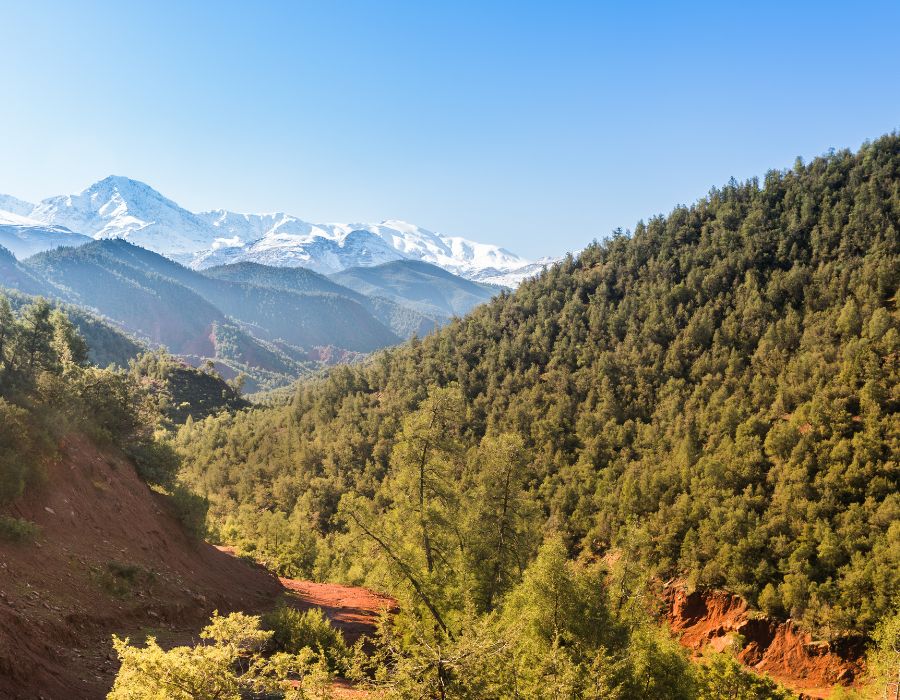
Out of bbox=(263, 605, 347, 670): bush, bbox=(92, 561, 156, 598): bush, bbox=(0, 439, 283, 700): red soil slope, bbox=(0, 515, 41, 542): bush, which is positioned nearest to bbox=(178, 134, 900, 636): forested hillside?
bbox=(263, 605, 347, 670): bush

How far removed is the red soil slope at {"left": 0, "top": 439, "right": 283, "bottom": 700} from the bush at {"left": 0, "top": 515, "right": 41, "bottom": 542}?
459 millimetres

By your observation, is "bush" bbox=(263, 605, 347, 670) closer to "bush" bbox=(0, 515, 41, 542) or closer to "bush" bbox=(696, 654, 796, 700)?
"bush" bbox=(0, 515, 41, 542)

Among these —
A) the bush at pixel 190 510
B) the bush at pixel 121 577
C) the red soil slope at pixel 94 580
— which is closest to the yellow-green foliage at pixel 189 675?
the red soil slope at pixel 94 580

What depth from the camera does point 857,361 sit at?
70688 mm

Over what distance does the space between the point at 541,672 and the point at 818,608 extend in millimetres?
50963

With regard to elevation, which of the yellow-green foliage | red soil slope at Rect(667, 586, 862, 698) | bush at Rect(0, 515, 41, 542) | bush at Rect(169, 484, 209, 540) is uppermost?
the yellow-green foliage

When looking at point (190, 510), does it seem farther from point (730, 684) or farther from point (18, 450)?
point (730, 684)

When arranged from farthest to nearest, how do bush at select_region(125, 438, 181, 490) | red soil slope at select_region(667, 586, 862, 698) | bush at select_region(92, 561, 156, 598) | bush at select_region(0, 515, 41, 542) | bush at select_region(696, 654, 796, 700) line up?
red soil slope at select_region(667, 586, 862, 698)
bush at select_region(125, 438, 181, 490)
bush at select_region(92, 561, 156, 598)
bush at select_region(696, 654, 796, 700)
bush at select_region(0, 515, 41, 542)

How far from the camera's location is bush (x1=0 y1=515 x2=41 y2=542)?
23625 mm

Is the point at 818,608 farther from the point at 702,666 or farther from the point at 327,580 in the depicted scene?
the point at 327,580

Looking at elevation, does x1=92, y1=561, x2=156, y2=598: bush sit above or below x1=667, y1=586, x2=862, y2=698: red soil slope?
above

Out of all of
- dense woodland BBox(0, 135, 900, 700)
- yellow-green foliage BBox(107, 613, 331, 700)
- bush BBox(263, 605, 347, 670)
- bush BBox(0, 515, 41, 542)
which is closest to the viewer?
yellow-green foliage BBox(107, 613, 331, 700)

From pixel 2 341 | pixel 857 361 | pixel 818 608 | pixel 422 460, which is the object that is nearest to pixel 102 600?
pixel 422 460

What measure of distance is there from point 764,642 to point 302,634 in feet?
171
